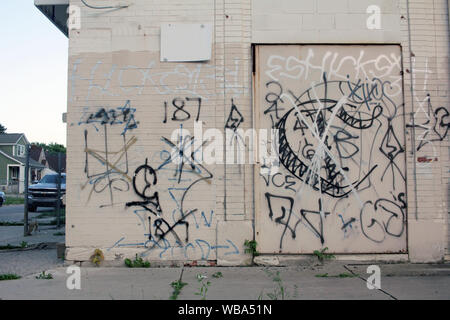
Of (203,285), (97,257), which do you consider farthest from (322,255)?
(97,257)

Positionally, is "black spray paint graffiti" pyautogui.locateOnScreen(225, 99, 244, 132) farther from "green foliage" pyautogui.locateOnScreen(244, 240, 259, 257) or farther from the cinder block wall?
"green foliage" pyautogui.locateOnScreen(244, 240, 259, 257)

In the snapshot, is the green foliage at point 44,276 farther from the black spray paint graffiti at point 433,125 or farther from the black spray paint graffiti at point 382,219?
the black spray paint graffiti at point 433,125

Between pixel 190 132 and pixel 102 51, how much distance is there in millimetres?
2071

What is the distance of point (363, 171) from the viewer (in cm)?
676

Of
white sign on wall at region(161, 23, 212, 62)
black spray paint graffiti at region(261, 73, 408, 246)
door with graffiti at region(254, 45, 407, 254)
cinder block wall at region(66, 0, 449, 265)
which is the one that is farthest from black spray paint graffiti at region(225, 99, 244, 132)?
white sign on wall at region(161, 23, 212, 62)

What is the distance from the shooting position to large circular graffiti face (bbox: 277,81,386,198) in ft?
22.1

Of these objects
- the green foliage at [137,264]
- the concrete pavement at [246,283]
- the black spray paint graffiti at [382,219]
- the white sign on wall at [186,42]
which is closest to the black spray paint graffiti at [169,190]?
the green foliage at [137,264]

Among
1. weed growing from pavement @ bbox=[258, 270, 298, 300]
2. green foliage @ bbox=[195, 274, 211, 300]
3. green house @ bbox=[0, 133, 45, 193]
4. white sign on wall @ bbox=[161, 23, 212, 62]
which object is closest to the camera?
weed growing from pavement @ bbox=[258, 270, 298, 300]

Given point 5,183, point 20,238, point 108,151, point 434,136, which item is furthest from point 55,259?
point 5,183

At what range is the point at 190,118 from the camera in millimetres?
6750

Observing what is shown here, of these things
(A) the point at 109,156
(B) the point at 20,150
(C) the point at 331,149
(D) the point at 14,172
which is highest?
(B) the point at 20,150

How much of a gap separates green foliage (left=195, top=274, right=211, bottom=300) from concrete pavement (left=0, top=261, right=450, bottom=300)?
0.04m

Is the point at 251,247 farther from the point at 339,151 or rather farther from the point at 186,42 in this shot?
the point at 186,42

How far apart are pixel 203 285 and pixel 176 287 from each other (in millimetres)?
432
